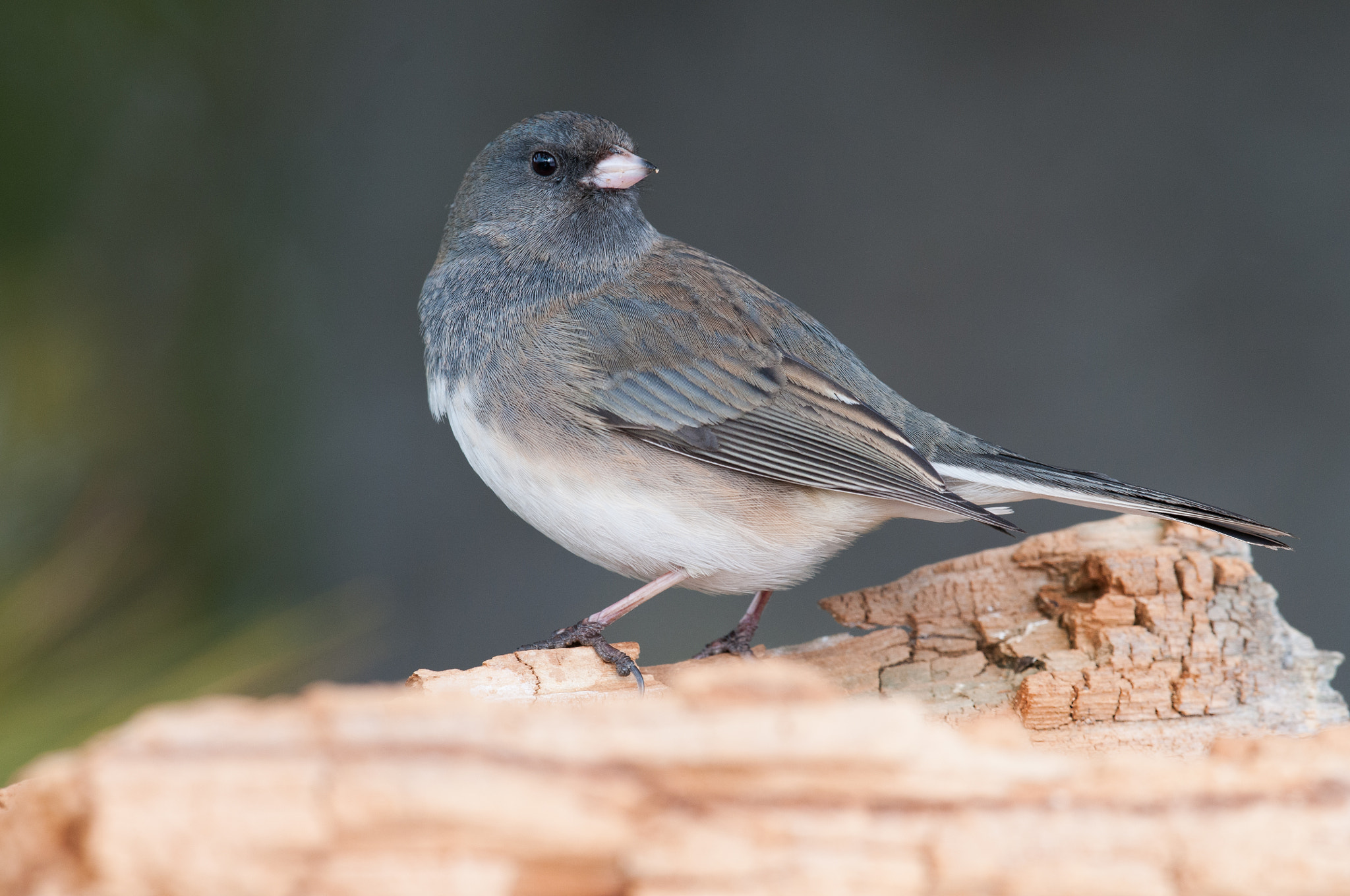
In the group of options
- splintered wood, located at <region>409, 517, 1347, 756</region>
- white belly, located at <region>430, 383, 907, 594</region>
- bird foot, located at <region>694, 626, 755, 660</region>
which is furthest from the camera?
bird foot, located at <region>694, 626, 755, 660</region>

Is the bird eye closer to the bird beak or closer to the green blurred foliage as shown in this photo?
the bird beak

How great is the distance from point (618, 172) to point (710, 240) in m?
1.72

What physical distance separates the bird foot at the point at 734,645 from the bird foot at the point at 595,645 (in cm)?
23

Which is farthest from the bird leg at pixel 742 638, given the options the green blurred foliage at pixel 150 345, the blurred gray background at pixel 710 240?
the blurred gray background at pixel 710 240

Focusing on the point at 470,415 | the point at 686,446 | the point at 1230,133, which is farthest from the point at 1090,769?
the point at 1230,133

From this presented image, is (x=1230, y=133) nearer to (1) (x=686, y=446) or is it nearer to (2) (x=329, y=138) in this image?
(1) (x=686, y=446)

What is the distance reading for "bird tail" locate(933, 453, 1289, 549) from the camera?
1704mm

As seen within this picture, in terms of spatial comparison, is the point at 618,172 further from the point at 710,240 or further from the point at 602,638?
the point at 710,240

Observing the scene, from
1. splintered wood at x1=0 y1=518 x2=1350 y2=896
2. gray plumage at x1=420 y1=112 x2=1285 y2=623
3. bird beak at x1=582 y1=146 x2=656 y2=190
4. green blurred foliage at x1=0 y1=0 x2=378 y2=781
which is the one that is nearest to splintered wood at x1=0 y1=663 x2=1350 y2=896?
splintered wood at x1=0 y1=518 x2=1350 y2=896

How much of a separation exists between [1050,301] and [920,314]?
41cm

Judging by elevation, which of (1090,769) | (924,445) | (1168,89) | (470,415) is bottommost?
(1090,769)

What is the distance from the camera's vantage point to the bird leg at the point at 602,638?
175 cm

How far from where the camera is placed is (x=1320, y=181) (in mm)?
3359

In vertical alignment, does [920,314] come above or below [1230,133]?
below
